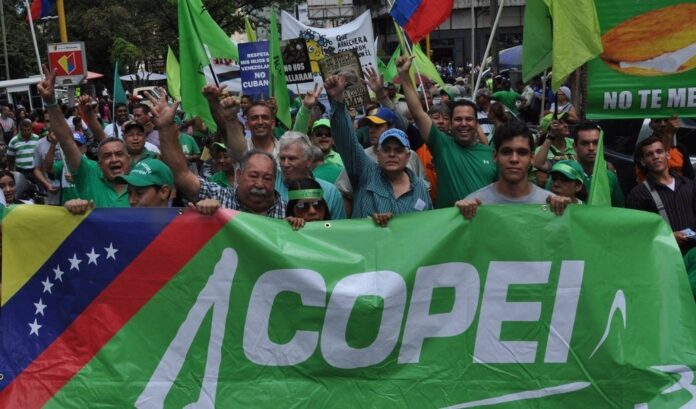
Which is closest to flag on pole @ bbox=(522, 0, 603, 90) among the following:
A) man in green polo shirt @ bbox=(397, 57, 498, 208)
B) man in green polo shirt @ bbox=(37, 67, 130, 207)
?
man in green polo shirt @ bbox=(397, 57, 498, 208)

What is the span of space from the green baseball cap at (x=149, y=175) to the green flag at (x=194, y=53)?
2.76 metres

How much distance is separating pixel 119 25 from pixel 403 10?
38858mm

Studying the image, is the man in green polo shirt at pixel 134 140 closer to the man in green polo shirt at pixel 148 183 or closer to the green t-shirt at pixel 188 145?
the man in green polo shirt at pixel 148 183

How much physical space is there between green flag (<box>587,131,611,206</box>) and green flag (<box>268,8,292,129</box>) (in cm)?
398

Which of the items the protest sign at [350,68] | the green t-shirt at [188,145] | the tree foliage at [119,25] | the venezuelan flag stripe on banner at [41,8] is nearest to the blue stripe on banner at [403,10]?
the protest sign at [350,68]

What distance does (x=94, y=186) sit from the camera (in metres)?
5.62

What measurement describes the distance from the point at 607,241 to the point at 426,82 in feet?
35.1

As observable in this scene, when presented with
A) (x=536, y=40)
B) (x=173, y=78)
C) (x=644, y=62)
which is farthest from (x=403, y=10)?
(x=173, y=78)

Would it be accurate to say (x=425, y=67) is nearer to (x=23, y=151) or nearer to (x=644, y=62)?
(x=23, y=151)

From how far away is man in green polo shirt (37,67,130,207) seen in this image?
549 cm

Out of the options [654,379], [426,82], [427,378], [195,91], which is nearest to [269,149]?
[195,91]

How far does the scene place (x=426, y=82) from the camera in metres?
14.9

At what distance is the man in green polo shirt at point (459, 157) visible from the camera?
539 centimetres

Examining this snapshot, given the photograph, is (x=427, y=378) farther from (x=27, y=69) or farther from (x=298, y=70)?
(x=27, y=69)
